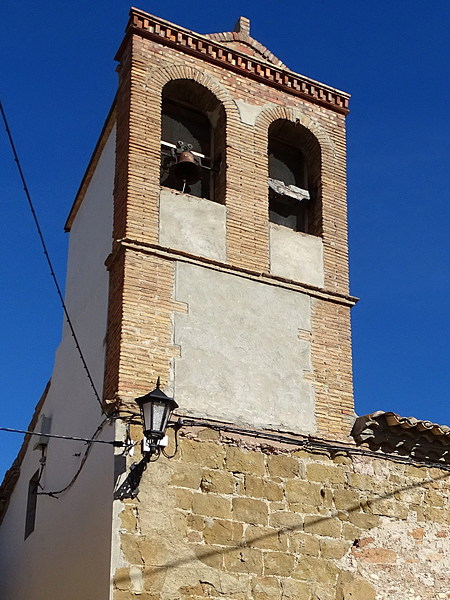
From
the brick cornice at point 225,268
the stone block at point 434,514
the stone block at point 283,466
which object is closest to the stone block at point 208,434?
the stone block at point 283,466

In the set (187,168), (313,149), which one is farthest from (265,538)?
(313,149)

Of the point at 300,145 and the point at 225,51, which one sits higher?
the point at 225,51

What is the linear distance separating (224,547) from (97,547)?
3.55 ft

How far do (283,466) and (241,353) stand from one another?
1.17 metres

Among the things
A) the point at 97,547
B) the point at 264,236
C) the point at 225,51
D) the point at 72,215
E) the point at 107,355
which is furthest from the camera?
the point at 72,215

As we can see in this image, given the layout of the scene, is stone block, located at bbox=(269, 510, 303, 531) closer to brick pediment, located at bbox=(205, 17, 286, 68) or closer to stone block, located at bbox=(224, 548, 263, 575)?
stone block, located at bbox=(224, 548, 263, 575)

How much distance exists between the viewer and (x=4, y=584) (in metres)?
11.8

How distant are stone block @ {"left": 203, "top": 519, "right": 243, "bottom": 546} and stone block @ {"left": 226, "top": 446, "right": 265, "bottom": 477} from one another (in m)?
0.50

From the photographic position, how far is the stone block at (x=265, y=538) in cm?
799

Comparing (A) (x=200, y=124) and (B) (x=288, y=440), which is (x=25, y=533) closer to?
(B) (x=288, y=440)

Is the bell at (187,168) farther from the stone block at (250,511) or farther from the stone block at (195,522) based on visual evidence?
the stone block at (195,522)

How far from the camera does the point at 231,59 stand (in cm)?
1052

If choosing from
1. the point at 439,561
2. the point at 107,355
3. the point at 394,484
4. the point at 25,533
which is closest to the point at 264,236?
the point at 107,355

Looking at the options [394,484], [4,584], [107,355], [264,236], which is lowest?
[4,584]
